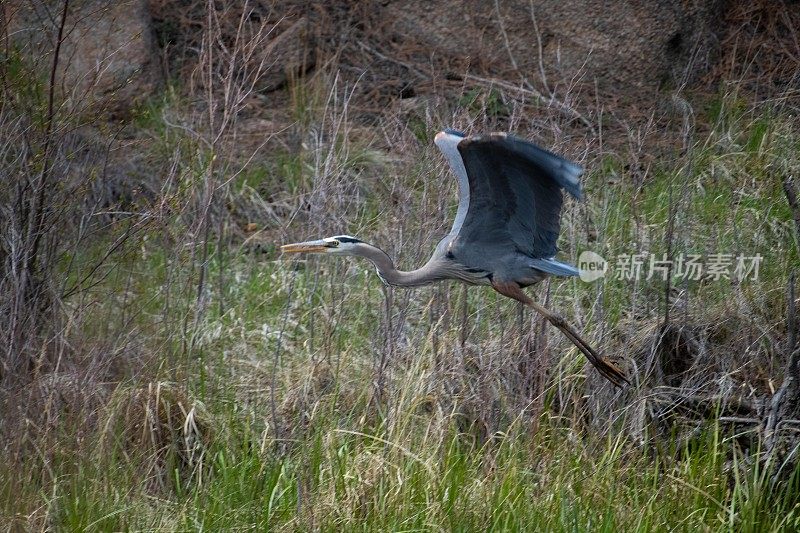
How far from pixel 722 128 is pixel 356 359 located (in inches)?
137

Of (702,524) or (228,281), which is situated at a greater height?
(228,281)

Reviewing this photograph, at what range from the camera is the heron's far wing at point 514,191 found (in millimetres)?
4262

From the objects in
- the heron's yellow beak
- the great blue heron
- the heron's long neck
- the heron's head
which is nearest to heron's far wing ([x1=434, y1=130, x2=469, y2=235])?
the great blue heron

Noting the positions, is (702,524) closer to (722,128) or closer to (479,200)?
(479,200)

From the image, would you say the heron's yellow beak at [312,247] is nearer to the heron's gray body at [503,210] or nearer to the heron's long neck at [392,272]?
the heron's long neck at [392,272]

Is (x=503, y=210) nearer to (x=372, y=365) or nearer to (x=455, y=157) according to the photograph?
(x=455, y=157)

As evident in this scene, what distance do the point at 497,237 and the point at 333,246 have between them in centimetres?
77

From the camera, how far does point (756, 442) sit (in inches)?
201

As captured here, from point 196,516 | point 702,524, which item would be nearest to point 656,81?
point 702,524

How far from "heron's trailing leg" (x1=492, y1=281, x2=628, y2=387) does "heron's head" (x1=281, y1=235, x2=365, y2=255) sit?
687mm

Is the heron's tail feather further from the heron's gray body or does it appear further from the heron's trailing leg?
the heron's trailing leg

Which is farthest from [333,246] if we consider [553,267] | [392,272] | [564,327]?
[564,327]

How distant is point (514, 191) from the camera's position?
15.3 ft

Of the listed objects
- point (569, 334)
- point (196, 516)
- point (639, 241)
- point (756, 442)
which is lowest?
point (196, 516)
